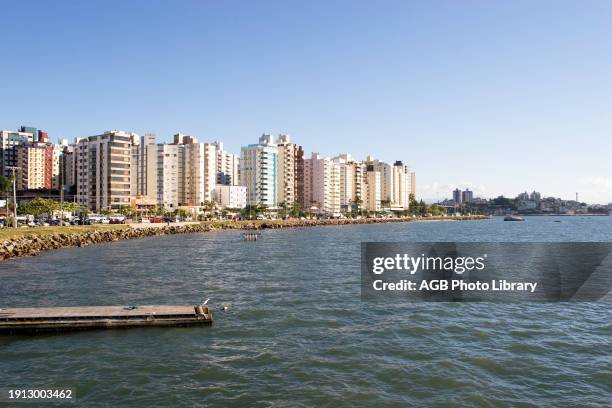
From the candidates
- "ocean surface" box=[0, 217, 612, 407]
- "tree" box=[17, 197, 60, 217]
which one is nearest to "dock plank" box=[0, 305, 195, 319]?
"ocean surface" box=[0, 217, 612, 407]

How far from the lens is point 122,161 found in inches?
7589

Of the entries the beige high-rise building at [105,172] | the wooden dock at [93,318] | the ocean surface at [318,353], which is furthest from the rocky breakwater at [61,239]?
the beige high-rise building at [105,172]

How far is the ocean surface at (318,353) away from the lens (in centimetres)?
2073

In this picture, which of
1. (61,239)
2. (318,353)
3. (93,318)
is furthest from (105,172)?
(318,353)

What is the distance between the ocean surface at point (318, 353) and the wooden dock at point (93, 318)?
78cm

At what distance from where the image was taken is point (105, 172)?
189750 millimetres

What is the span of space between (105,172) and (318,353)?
18244 centimetres

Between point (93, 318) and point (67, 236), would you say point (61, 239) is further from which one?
point (93, 318)

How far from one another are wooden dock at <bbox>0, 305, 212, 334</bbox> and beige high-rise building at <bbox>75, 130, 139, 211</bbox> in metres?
167

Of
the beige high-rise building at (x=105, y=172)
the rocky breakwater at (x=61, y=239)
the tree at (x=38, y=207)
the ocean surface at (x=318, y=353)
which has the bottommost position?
the ocean surface at (x=318, y=353)

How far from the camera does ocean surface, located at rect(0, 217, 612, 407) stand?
816 inches

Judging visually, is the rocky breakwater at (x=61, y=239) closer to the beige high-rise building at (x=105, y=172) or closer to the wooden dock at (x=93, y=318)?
the wooden dock at (x=93, y=318)

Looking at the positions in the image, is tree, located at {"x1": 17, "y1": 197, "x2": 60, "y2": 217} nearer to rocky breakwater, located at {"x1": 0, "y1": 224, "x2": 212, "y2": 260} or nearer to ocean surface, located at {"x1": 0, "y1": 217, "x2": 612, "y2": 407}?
rocky breakwater, located at {"x1": 0, "y1": 224, "x2": 212, "y2": 260}

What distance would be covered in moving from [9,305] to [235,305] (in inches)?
657
